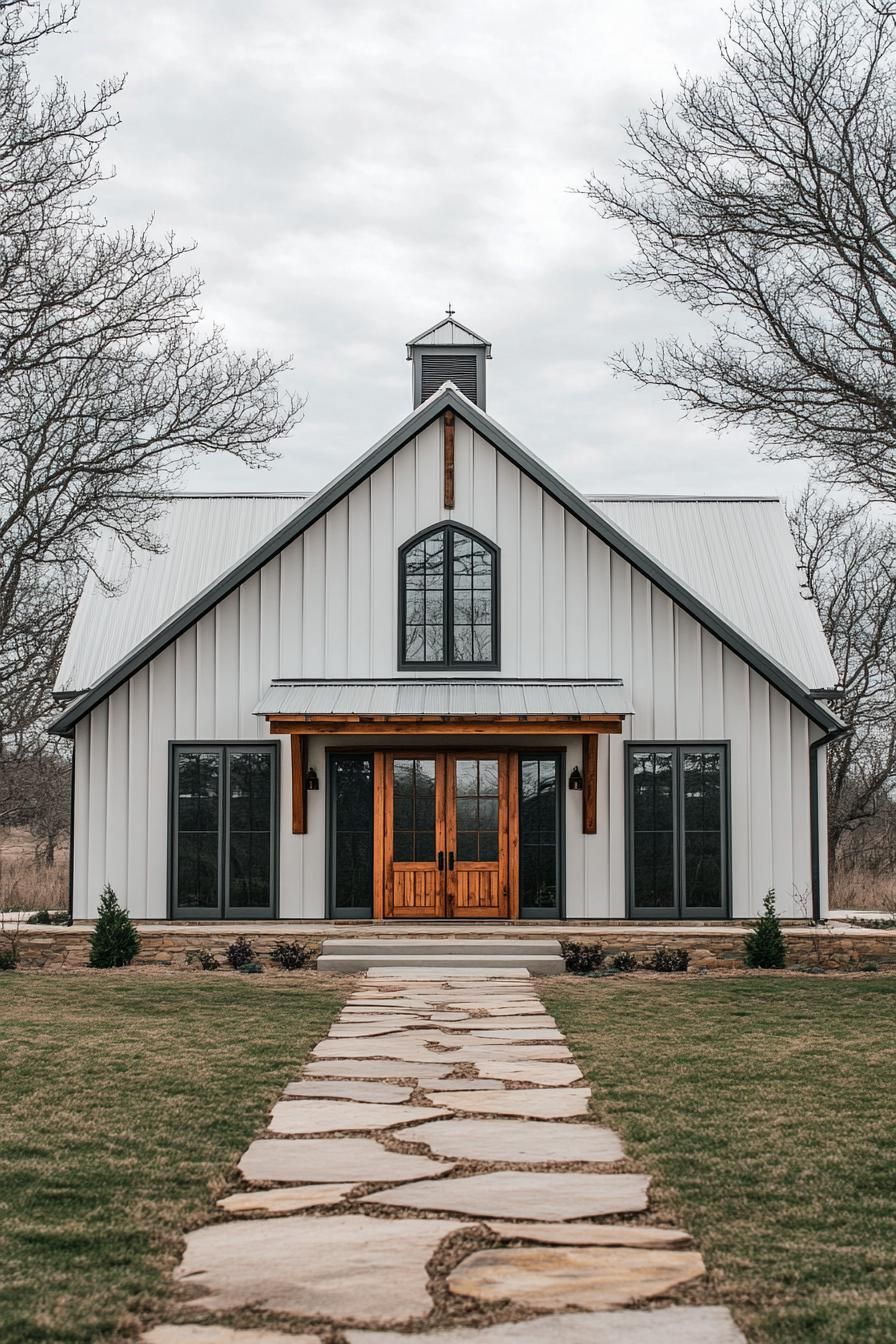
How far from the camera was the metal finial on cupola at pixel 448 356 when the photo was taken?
19.7 metres

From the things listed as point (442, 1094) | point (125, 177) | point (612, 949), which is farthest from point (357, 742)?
point (442, 1094)

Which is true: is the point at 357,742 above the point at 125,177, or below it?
below

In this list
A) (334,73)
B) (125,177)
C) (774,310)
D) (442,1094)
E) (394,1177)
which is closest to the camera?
(394,1177)

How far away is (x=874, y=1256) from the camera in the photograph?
4.52 meters

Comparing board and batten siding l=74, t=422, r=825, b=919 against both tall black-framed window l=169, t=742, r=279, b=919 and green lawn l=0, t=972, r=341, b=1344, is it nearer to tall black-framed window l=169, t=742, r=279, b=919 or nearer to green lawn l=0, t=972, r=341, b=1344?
tall black-framed window l=169, t=742, r=279, b=919

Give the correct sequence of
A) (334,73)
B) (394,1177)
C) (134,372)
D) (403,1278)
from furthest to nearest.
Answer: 1. (134,372)
2. (334,73)
3. (394,1177)
4. (403,1278)

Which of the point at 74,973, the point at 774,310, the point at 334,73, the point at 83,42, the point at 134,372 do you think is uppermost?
the point at 334,73

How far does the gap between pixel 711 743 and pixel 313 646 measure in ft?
15.8

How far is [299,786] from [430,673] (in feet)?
6.84

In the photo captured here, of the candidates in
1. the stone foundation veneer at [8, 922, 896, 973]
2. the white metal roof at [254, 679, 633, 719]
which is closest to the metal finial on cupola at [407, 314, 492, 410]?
the white metal roof at [254, 679, 633, 719]

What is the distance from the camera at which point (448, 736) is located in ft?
52.9

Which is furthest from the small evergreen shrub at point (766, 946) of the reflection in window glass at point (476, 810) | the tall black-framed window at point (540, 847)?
the reflection in window glass at point (476, 810)

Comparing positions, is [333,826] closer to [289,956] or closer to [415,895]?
[415,895]

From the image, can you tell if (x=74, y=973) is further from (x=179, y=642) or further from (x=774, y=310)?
(x=774, y=310)
